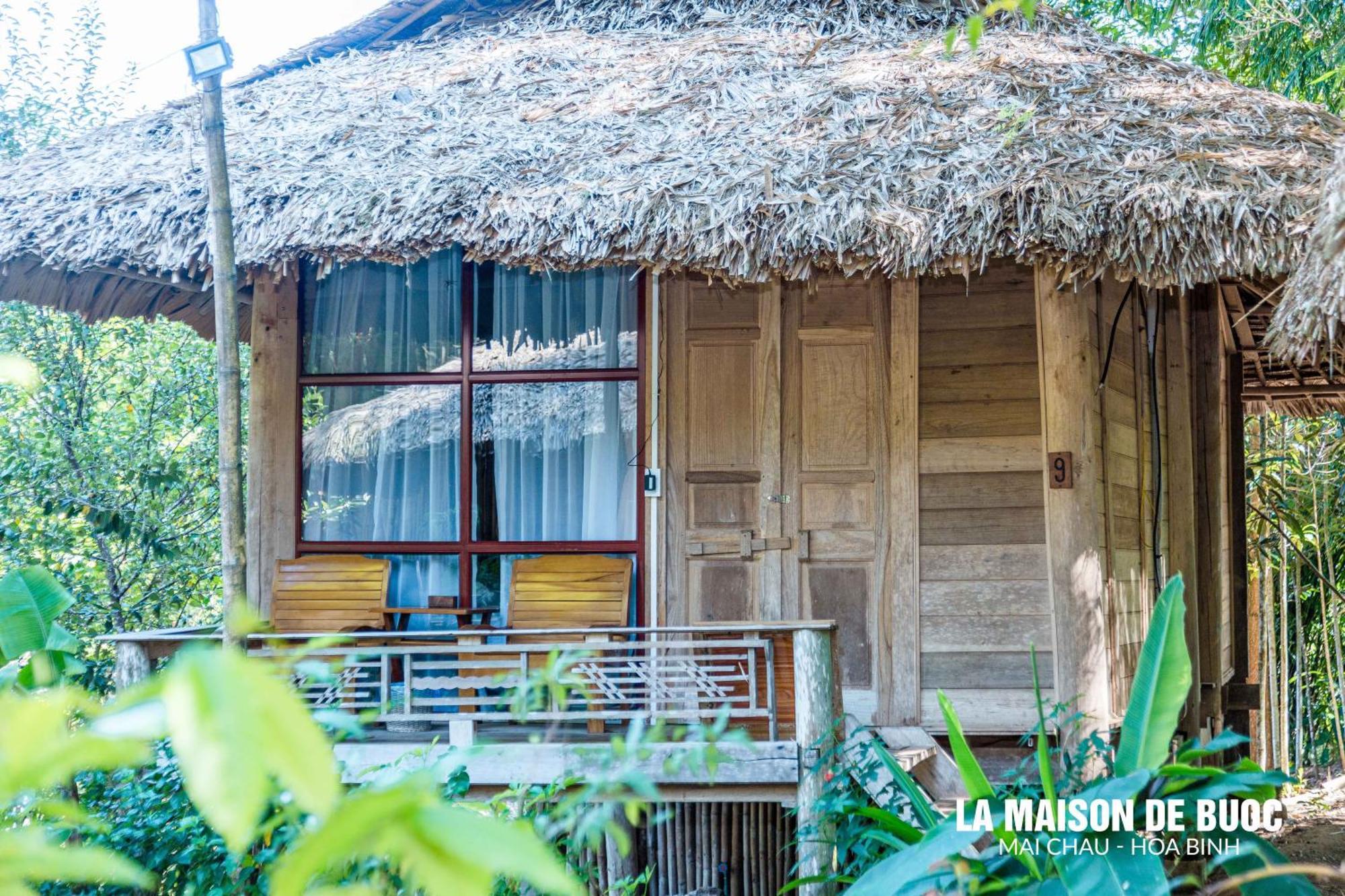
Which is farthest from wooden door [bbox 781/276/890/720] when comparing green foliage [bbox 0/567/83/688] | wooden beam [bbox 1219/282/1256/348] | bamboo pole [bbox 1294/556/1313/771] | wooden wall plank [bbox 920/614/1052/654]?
bamboo pole [bbox 1294/556/1313/771]

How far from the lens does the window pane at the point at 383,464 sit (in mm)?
6172

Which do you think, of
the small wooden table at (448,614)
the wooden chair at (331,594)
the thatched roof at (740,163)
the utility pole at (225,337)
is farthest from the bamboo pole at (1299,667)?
the utility pole at (225,337)

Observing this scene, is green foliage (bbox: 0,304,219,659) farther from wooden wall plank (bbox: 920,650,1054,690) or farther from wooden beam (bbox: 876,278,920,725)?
wooden wall plank (bbox: 920,650,1054,690)

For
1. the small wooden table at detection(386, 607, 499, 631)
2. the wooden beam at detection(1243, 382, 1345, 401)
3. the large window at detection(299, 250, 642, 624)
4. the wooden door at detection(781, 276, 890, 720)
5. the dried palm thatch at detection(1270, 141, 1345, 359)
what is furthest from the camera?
the wooden beam at detection(1243, 382, 1345, 401)

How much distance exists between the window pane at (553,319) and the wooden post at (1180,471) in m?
3.12

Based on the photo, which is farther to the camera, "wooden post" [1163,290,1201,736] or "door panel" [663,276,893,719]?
"wooden post" [1163,290,1201,736]

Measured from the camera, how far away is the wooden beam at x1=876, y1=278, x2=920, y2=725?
561cm

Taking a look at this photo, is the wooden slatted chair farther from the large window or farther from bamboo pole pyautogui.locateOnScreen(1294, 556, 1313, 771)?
bamboo pole pyautogui.locateOnScreen(1294, 556, 1313, 771)

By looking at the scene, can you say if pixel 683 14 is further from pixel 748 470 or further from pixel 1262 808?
pixel 1262 808

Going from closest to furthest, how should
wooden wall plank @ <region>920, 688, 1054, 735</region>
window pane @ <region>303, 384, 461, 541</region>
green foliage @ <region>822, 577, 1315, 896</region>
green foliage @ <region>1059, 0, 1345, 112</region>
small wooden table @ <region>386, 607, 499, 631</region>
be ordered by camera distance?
1. green foliage @ <region>822, 577, 1315, 896</region>
2. wooden wall plank @ <region>920, 688, 1054, 735</region>
3. small wooden table @ <region>386, 607, 499, 631</region>
4. window pane @ <region>303, 384, 461, 541</region>
5. green foliage @ <region>1059, 0, 1345, 112</region>

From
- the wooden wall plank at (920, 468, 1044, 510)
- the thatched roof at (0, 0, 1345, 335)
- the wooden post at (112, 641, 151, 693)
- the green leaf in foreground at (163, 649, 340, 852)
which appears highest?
the thatched roof at (0, 0, 1345, 335)

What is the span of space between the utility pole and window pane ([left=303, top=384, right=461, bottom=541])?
201 centimetres

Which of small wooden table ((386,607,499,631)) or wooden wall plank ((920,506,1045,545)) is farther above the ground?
wooden wall plank ((920,506,1045,545))

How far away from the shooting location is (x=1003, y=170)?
520 centimetres
